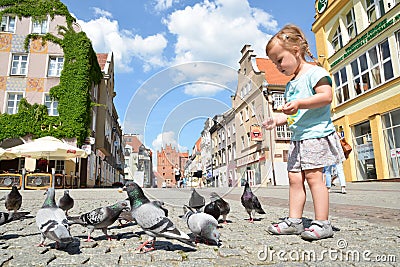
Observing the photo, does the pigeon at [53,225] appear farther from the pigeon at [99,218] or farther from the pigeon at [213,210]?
the pigeon at [213,210]

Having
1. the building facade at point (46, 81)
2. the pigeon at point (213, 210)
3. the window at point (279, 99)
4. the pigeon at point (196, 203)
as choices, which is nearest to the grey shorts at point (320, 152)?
the window at point (279, 99)

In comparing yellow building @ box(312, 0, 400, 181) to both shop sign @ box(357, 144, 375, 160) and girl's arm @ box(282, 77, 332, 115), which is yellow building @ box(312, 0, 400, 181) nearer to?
shop sign @ box(357, 144, 375, 160)

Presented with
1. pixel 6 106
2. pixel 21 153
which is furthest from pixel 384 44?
pixel 6 106

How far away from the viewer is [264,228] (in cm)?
325

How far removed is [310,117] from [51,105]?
63.5ft

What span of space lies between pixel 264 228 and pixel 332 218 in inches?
47.2

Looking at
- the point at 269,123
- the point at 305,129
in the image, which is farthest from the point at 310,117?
the point at 269,123

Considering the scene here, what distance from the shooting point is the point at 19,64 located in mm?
19016

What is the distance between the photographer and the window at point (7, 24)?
19.4 m

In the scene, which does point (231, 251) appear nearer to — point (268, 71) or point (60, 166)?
point (268, 71)

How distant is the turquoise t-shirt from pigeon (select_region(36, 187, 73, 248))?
7.27ft

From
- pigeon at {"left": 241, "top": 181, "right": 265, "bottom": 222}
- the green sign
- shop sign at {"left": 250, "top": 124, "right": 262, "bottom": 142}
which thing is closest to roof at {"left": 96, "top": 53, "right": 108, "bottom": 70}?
the green sign

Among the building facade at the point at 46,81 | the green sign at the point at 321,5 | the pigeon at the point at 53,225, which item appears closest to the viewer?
the pigeon at the point at 53,225

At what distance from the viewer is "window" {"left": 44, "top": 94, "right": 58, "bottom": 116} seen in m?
18.7
